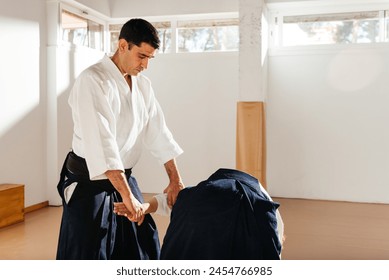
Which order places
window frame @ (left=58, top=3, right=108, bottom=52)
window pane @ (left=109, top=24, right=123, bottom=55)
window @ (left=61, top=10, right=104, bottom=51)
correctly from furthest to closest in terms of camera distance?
window pane @ (left=109, top=24, right=123, bottom=55), window @ (left=61, top=10, right=104, bottom=51), window frame @ (left=58, top=3, right=108, bottom=52)

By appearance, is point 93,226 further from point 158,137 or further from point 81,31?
point 81,31

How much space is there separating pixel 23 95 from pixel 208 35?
2502 mm

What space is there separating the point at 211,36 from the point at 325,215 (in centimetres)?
272

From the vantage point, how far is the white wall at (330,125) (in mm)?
5387

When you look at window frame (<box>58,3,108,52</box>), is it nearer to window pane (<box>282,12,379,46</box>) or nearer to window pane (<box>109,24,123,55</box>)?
window pane (<box>109,24,123,55</box>)

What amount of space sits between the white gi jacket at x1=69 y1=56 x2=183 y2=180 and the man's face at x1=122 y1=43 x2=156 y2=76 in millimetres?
46

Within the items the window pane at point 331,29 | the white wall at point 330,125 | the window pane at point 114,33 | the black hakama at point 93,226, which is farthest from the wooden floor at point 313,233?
the window pane at point 114,33

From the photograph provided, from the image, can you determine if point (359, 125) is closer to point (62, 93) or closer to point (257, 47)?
point (257, 47)

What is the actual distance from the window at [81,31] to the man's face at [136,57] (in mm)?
3891

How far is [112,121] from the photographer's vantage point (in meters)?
1.58

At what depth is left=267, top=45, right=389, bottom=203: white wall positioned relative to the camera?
17.7 ft

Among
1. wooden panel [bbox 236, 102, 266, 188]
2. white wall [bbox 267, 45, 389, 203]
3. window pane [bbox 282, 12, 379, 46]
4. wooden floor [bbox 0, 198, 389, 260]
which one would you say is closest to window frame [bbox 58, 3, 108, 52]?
wooden floor [bbox 0, 198, 389, 260]

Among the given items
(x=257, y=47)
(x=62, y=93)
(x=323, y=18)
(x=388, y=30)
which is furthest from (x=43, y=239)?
(x=388, y=30)

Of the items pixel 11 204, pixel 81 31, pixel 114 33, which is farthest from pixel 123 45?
pixel 114 33
